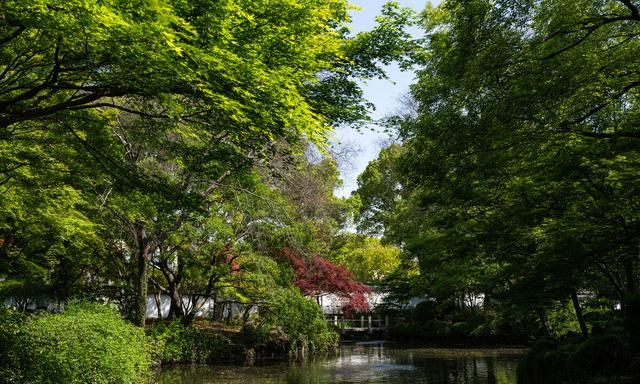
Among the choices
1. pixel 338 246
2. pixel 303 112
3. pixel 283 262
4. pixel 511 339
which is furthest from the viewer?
pixel 338 246

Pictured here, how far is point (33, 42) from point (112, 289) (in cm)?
1399

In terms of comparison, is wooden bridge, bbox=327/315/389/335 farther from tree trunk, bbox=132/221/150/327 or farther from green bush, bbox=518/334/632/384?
green bush, bbox=518/334/632/384

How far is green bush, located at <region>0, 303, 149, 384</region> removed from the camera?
8.22m

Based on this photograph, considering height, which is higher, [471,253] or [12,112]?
[12,112]

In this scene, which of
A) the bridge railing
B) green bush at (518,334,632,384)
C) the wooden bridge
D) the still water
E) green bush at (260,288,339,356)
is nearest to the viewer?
green bush at (518,334,632,384)

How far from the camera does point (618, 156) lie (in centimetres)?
814

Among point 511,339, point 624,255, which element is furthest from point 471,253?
point 511,339

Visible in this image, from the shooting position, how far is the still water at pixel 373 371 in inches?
568

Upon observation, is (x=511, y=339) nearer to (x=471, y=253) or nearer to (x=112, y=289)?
(x=471, y=253)

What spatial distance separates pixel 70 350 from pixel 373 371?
10566mm

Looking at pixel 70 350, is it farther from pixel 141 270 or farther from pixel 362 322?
pixel 362 322

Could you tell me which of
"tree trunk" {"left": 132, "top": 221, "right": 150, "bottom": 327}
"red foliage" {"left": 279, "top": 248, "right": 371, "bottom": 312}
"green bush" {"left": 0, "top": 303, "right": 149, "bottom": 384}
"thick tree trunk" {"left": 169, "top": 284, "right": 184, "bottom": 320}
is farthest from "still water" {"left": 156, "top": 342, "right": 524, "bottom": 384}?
"red foliage" {"left": 279, "top": 248, "right": 371, "bottom": 312}

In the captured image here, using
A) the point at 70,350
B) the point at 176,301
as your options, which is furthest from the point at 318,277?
the point at 70,350

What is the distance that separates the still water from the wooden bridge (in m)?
11.2
